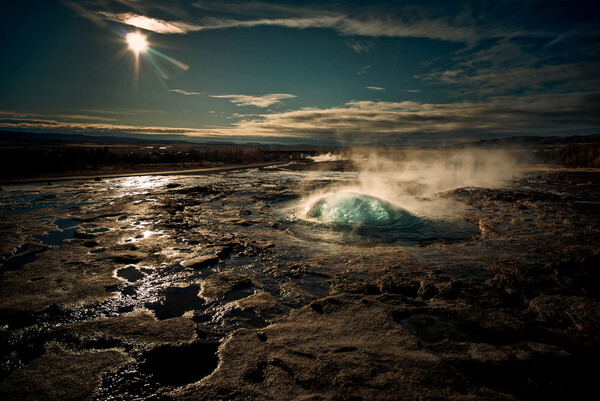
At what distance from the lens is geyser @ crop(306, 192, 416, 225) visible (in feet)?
26.9

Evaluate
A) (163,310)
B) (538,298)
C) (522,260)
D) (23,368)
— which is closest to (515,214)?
(522,260)

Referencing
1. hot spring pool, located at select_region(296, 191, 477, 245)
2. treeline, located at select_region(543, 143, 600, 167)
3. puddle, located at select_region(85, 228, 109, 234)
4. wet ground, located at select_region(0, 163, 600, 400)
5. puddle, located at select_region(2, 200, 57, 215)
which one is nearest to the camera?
wet ground, located at select_region(0, 163, 600, 400)

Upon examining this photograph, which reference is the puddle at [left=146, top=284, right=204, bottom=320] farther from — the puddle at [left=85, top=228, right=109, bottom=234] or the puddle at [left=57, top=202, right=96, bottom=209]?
the puddle at [left=57, top=202, right=96, bottom=209]

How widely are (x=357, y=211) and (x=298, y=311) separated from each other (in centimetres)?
520

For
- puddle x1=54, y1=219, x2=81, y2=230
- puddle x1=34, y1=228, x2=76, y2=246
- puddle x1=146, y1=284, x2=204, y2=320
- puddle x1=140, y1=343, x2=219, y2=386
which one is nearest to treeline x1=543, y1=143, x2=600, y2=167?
puddle x1=146, y1=284, x2=204, y2=320

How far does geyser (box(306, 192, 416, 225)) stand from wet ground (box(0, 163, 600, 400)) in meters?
0.46

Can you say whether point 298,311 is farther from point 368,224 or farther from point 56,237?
point 56,237

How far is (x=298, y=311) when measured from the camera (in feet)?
12.2

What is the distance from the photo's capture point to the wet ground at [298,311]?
2.47m

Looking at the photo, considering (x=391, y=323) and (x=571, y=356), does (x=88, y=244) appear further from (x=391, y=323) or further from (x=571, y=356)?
(x=571, y=356)

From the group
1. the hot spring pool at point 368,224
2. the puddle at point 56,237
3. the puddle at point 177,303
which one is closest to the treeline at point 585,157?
the hot spring pool at point 368,224

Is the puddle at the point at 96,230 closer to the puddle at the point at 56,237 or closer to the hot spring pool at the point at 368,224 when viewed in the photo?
the puddle at the point at 56,237

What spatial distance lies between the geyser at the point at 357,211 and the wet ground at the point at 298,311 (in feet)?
1.49

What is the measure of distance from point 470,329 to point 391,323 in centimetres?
92
